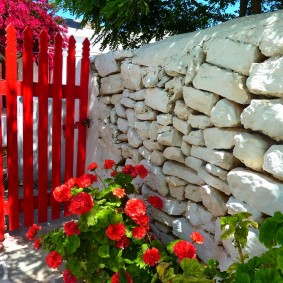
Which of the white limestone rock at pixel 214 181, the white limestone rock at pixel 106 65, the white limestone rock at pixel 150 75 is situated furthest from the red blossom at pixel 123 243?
the white limestone rock at pixel 106 65

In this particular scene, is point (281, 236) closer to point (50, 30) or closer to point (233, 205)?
point (233, 205)

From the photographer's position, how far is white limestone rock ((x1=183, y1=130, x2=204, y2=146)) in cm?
204

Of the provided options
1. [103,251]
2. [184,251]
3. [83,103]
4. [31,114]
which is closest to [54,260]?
[103,251]

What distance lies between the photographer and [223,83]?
1.83m

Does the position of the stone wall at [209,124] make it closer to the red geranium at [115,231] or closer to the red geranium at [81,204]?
the red geranium at [115,231]

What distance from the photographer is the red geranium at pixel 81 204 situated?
1.90m

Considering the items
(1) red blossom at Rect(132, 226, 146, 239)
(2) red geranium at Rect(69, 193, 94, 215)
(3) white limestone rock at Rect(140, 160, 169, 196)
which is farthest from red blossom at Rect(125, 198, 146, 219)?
(3) white limestone rock at Rect(140, 160, 169, 196)

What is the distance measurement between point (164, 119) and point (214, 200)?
2.30 ft

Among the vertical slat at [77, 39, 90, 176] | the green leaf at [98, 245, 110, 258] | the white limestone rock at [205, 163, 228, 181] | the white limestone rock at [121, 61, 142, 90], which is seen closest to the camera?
the white limestone rock at [205, 163, 228, 181]

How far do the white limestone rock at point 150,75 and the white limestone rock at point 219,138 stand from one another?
26.1 inches

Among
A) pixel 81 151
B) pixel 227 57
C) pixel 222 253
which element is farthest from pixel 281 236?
pixel 81 151

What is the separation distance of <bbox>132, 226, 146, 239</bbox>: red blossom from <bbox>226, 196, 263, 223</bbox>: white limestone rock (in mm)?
519

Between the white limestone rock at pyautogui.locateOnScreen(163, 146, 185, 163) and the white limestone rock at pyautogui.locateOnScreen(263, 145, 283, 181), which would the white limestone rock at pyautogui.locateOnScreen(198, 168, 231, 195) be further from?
the white limestone rock at pyautogui.locateOnScreen(263, 145, 283, 181)

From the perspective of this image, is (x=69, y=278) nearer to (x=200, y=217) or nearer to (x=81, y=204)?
(x=81, y=204)
